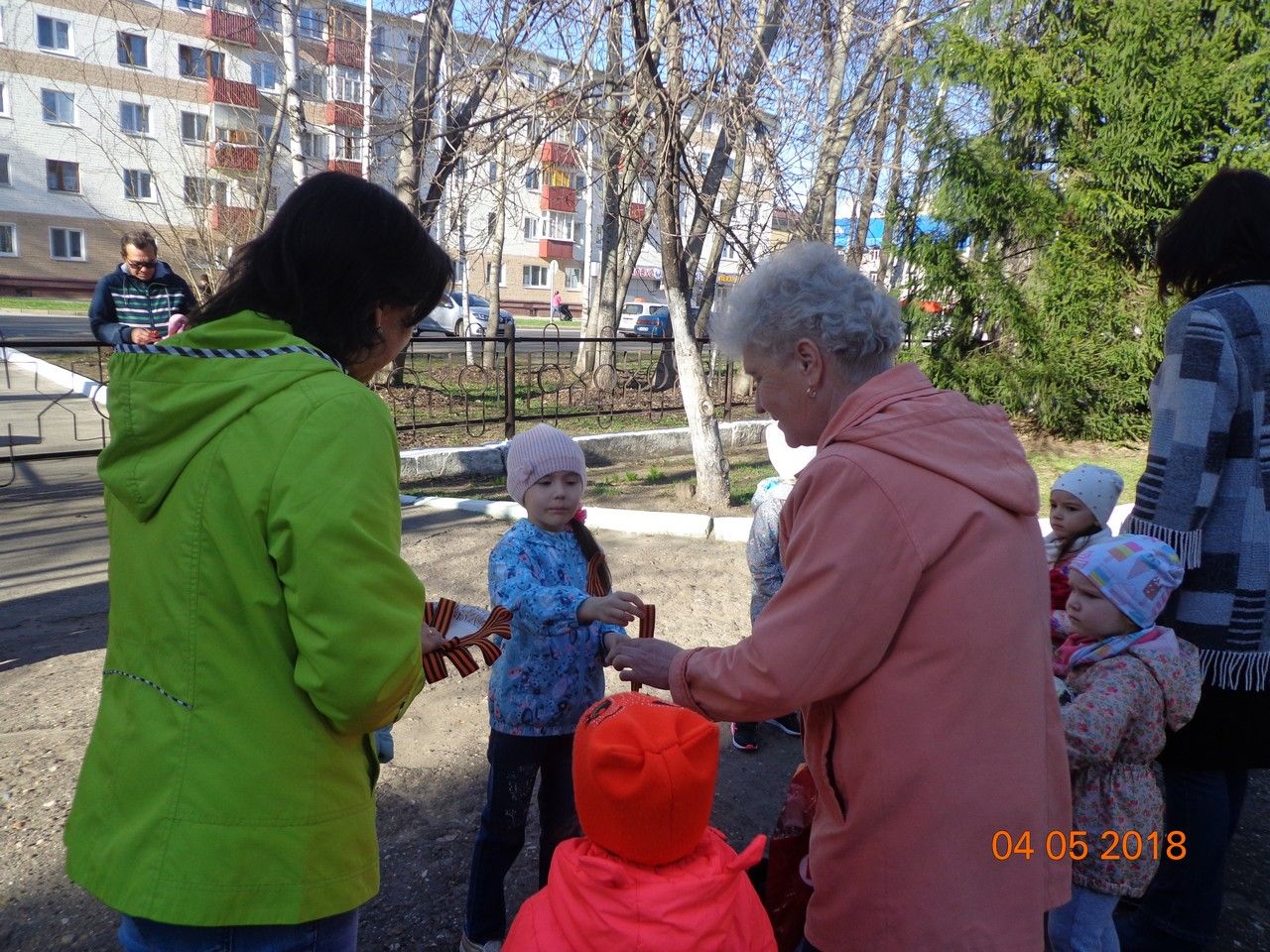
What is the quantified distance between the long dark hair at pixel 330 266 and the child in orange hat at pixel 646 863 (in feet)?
2.56

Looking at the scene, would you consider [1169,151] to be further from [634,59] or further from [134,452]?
[134,452]

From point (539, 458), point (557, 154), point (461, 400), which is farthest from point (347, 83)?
point (539, 458)

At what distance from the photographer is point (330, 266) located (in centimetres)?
135

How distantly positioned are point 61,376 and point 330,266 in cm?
1433

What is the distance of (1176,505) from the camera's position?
6.87ft

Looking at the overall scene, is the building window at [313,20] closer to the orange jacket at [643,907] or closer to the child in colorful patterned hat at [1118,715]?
the child in colorful patterned hat at [1118,715]

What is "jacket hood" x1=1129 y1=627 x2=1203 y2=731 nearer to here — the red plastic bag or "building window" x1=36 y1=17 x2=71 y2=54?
the red plastic bag

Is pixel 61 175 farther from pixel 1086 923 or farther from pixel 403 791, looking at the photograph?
pixel 1086 923

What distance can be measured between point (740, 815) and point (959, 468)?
2182 mm

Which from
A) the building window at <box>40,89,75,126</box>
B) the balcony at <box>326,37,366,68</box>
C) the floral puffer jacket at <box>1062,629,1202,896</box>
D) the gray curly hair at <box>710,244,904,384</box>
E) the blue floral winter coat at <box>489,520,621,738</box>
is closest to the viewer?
the gray curly hair at <box>710,244,904,384</box>

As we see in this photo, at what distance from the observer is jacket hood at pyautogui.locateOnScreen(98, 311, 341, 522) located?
124 centimetres

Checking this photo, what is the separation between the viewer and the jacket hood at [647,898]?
1447mm

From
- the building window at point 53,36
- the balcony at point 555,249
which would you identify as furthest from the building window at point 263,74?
the balcony at point 555,249

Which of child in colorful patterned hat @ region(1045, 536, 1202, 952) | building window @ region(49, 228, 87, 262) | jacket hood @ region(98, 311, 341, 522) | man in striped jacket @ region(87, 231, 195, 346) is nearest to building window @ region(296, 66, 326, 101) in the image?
man in striped jacket @ region(87, 231, 195, 346)
